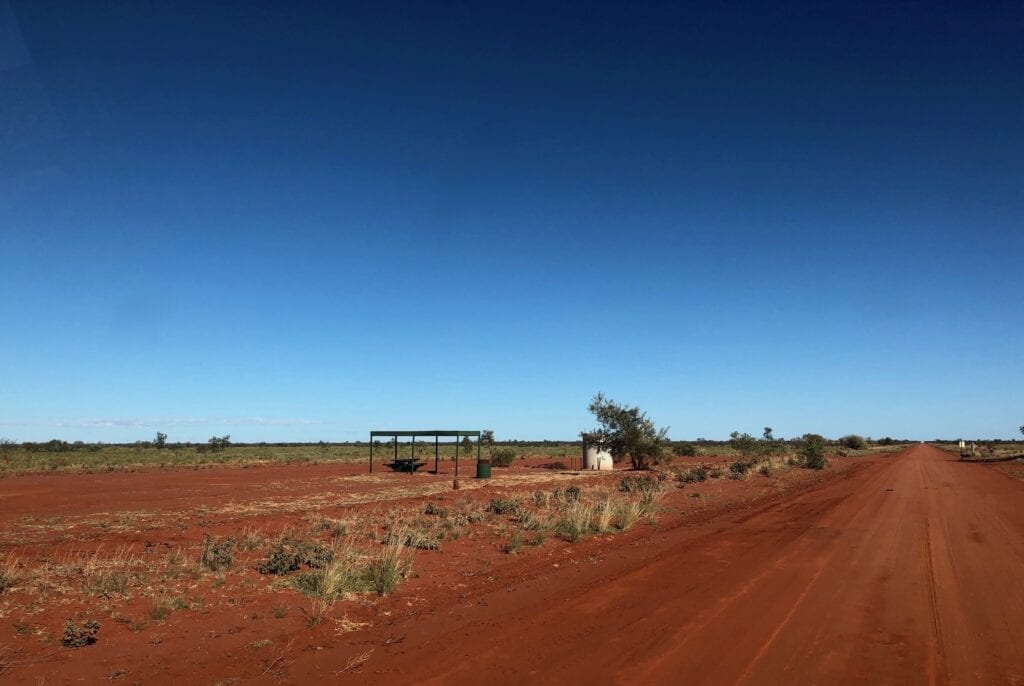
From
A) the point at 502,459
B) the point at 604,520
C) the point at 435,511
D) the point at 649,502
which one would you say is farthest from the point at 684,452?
the point at 604,520

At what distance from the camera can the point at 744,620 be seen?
7.84 meters

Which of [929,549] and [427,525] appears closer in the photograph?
[929,549]

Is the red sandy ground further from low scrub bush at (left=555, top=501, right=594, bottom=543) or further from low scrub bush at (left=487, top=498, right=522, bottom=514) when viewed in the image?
low scrub bush at (left=487, top=498, right=522, bottom=514)

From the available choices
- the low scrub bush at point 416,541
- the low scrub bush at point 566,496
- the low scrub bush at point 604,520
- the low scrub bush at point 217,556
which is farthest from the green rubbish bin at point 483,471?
the low scrub bush at point 217,556

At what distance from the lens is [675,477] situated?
32.1 metres

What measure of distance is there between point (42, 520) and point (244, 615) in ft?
44.6

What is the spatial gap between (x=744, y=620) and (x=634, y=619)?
141cm

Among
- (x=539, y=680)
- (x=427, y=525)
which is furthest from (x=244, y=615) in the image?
(x=427, y=525)

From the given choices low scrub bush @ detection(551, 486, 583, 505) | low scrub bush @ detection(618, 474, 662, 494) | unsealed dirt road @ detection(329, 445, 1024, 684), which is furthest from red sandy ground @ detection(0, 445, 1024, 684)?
low scrub bush @ detection(618, 474, 662, 494)

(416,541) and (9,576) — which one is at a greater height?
(9,576)

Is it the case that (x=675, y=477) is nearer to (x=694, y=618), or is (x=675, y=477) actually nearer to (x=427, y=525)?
(x=427, y=525)

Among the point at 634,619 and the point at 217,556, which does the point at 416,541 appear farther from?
the point at 634,619

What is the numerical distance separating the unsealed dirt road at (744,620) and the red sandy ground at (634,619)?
4 centimetres

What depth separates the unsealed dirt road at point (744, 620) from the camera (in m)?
6.33
